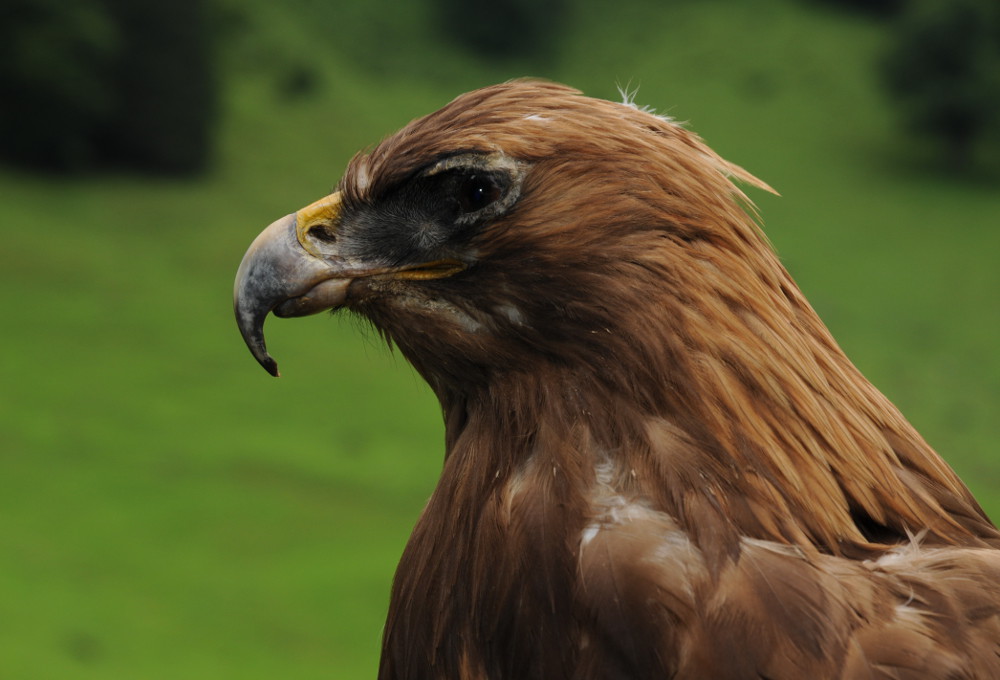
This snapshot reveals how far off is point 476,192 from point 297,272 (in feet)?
1.44

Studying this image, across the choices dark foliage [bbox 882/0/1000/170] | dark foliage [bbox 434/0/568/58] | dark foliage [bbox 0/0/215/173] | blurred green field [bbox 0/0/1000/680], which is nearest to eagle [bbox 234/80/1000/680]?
blurred green field [bbox 0/0/1000/680]

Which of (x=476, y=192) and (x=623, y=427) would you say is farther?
(x=476, y=192)

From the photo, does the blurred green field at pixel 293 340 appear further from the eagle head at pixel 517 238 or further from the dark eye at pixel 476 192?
the dark eye at pixel 476 192

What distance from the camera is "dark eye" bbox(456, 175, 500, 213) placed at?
2672 millimetres

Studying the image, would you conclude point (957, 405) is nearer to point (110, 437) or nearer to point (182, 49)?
point (110, 437)

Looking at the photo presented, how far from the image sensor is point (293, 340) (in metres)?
17.8

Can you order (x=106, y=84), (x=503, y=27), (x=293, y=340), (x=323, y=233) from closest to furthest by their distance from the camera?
(x=323, y=233)
(x=293, y=340)
(x=106, y=84)
(x=503, y=27)

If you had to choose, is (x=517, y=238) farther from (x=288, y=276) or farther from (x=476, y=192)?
(x=288, y=276)

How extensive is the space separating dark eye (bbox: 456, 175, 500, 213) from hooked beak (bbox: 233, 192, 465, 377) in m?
0.14

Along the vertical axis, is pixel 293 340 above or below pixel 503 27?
below

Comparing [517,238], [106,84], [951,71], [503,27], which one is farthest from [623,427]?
[503,27]

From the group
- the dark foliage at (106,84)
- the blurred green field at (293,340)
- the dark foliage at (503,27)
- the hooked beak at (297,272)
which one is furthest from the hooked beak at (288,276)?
the dark foliage at (503,27)

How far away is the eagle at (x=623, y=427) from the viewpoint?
2404 mm

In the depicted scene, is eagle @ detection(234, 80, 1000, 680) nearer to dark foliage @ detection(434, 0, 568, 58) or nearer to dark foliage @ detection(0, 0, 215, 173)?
dark foliage @ detection(0, 0, 215, 173)
